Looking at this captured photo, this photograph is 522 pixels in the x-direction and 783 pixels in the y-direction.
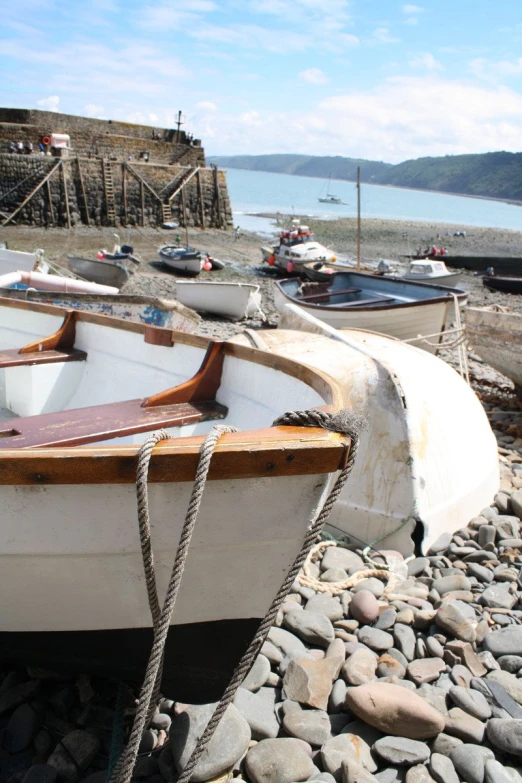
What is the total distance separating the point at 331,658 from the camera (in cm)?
337

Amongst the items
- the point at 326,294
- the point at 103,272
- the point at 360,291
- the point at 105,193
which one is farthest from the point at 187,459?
the point at 105,193

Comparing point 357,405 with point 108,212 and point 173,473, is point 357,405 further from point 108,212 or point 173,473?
point 108,212

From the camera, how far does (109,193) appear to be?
35.8 meters

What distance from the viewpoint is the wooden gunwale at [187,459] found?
2.06 meters

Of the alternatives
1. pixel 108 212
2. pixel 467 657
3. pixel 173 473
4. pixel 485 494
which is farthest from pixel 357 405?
pixel 108 212

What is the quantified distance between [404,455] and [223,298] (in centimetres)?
1212

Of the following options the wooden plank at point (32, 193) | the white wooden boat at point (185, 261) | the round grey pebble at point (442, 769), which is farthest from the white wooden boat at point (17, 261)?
the wooden plank at point (32, 193)

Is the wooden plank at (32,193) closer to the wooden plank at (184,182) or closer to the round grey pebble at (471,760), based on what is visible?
the wooden plank at (184,182)

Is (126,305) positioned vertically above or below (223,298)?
above

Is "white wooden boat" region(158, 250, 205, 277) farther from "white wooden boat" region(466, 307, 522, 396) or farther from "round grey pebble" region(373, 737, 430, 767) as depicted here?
"round grey pebble" region(373, 737, 430, 767)

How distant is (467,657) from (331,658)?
0.82m

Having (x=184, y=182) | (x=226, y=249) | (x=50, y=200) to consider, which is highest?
(x=184, y=182)

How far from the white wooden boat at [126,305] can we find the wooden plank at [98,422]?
5310 millimetres

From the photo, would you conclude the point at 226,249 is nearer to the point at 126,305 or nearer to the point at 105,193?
the point at 105,193
